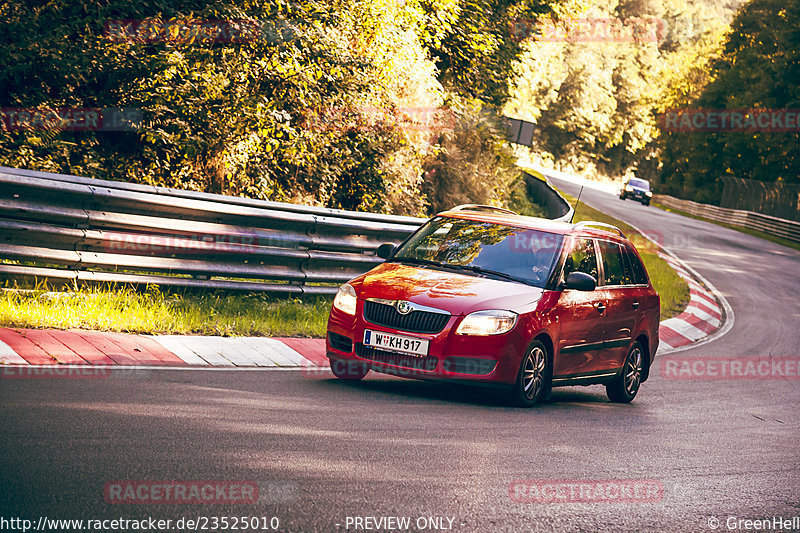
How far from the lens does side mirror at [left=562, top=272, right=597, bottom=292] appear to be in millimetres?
8703

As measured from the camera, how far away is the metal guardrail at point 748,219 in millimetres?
44769

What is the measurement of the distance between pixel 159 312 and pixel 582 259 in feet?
13.6

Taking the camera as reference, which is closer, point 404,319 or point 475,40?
point 404,319

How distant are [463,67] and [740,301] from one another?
8480 mm

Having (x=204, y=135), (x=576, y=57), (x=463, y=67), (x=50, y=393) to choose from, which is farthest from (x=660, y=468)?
(x=576, y=57)

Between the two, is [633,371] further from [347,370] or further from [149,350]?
[149,350]

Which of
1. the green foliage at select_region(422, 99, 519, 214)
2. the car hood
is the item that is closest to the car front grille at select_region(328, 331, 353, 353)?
the car hood

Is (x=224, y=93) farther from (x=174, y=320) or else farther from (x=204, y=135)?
(x=174, y=320)

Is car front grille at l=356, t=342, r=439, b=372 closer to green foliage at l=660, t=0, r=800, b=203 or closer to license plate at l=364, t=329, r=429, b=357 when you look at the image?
license plate at l=364, t=329, r=429, b=357

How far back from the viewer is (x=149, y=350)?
823cm

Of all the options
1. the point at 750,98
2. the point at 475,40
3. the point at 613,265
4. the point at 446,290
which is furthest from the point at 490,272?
the point at 750,98

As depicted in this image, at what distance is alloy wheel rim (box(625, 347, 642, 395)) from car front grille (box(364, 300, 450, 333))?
304cm

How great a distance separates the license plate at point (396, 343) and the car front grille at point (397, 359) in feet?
0.12

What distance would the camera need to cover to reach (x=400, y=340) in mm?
7969
